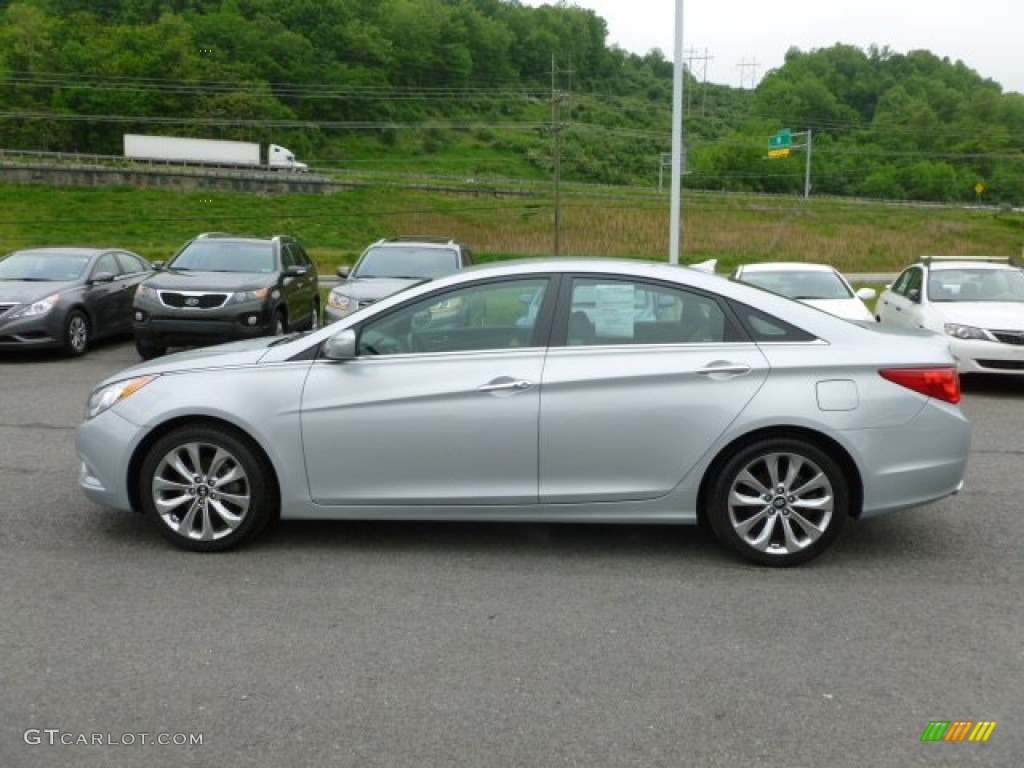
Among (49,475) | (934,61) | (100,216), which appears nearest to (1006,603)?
(49,475)

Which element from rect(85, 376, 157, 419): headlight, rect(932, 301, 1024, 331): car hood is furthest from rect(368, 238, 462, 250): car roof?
rect(85, 376, 157, 419): headlight

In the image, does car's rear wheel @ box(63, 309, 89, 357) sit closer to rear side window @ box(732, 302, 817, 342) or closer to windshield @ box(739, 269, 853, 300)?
windshield @ box(739, 269, 853, 300)

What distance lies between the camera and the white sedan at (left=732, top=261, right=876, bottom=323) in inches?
500

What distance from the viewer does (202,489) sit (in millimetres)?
5254

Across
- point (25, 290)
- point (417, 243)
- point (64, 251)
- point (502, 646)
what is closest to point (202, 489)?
point (502, 646)

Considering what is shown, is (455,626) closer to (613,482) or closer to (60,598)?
(613,482)

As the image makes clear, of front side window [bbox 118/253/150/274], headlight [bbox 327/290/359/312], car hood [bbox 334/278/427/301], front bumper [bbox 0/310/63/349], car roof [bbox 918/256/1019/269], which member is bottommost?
front bumper [bbox 0/310/63/349]

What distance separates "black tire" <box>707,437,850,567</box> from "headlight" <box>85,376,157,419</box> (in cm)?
306

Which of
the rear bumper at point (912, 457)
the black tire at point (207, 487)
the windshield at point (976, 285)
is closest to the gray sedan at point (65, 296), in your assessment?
the black tire at point (207, 487)

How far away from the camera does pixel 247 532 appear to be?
5266mm

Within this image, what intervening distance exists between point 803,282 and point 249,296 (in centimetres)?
717

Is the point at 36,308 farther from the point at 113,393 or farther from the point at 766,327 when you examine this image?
the point at 766,327

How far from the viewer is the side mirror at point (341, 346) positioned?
5.17 metres

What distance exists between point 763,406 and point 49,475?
4.84 metres
